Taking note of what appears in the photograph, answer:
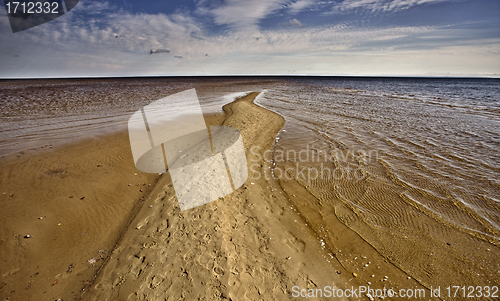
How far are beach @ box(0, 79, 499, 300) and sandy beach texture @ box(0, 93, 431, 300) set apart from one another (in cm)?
2

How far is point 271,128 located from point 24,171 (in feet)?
37.0

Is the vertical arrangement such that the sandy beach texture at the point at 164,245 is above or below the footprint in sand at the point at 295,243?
above

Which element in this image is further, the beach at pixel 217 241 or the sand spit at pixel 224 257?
the beach at pixel 217 241

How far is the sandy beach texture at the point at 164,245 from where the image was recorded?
340 cm

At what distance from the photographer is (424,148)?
30.6 ft

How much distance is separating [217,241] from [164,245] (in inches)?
42.8

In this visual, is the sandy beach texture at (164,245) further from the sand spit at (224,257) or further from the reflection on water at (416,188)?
the reflection on water at (416,188)

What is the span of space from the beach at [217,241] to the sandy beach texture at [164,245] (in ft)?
0.07

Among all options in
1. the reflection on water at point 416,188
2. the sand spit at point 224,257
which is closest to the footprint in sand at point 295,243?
the sand spit at point 224,257

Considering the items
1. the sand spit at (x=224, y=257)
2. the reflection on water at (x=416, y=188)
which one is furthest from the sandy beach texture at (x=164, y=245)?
the reflection on water at (x=416, y=188)

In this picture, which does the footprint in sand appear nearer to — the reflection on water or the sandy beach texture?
the sandy beach texture

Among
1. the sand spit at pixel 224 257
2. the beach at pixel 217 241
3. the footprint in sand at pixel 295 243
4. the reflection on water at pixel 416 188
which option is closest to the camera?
the sand spit at pixel 224 257

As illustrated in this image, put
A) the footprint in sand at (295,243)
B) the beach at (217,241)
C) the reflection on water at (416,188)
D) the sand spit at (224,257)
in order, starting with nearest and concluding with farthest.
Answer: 1. the sand spit at (224,257)
2. the beach at (217,241)
3. the reflection on water at (416,188)
4. the footprint in sand at (295,243)

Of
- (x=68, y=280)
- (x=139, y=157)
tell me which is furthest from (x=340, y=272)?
(x=139, y=157)
